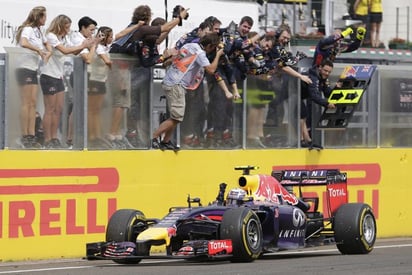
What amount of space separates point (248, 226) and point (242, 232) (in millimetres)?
224

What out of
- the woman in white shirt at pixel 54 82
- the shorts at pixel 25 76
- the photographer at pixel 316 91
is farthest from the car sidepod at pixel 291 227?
the photographer at pixel 316 91

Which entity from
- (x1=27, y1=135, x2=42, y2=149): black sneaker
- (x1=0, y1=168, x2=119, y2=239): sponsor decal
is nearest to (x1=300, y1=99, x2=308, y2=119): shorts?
(x1=0, y1=168, x2=119, y2=239): sponsor decal

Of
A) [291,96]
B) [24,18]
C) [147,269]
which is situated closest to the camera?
[147,269]

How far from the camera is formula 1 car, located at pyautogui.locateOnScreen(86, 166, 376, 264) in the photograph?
563 inches

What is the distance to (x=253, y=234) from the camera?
48.1ft

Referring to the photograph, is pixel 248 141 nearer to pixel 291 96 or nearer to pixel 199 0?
pixel 291 96

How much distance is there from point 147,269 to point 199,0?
7922 mm

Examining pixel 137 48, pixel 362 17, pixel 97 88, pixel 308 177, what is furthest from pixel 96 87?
pixel 362 17

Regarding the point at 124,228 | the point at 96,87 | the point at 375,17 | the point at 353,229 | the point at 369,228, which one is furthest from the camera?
the point at 375,17

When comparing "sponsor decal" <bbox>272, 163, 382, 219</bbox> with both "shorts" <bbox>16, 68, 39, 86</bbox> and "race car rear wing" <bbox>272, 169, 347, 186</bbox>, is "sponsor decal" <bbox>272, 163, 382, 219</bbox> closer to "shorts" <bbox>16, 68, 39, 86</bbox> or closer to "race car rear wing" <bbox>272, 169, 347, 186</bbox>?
"race car rear wing" <bbox>272, 169, 347, 186</bbox>

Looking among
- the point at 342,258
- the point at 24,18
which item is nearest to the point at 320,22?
the point at 24,18

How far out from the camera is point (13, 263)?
617 inches

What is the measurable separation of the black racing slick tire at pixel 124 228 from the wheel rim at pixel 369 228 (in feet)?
10.2

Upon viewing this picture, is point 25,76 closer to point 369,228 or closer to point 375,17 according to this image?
point 369,228
